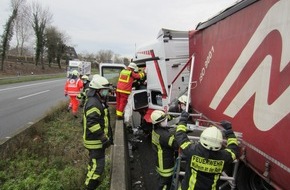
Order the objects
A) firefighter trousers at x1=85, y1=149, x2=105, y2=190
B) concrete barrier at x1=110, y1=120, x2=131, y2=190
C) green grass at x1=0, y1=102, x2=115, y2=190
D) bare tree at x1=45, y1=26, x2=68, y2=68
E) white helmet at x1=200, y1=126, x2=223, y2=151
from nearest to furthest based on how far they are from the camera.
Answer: white helmet at x1=200, y1=126, x2=223, y2=151
concrete barrier at x1=110, y1=120, x2=131, y2=190
firefighter trousers at x1=85, y1=149, x2=105, y2=190
green grass at x1=0, y1=102, x2=115, y2=190
bare tree at x1=45, y1=26, x2=68, y2=68

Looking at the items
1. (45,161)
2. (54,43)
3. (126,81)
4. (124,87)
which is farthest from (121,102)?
(54,43)

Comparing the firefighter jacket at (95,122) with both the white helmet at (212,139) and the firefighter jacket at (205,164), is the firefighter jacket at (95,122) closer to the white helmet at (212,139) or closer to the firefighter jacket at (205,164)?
the firefighter jacket at (205,164)

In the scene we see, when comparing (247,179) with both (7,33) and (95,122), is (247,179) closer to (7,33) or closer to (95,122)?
(95,122)

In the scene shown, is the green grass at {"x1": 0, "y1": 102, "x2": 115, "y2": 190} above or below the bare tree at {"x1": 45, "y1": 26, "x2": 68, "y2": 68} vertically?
below

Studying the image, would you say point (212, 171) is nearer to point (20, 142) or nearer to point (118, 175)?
point (118, 175)

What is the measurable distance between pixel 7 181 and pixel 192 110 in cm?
381

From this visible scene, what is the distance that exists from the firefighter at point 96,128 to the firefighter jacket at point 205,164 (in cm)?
173

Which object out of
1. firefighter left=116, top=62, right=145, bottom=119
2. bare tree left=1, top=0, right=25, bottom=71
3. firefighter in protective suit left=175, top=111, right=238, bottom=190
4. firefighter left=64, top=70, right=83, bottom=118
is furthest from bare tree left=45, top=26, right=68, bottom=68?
firefighter in protective suit left=175, top=111, right=238, bottom=190

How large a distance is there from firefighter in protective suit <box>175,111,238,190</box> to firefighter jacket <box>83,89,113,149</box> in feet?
5.48

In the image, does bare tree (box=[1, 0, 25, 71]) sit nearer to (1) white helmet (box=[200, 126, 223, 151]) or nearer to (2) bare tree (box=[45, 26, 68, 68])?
(2) bare tree (box=[45, 26, 68, 68])

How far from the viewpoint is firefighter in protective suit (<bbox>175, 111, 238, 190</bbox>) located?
3.76 metres

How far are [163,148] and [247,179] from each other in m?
1.35

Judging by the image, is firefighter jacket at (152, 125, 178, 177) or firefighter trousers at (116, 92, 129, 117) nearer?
firefighter jacket at (152, 125, 178, 177)

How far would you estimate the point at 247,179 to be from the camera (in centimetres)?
476
